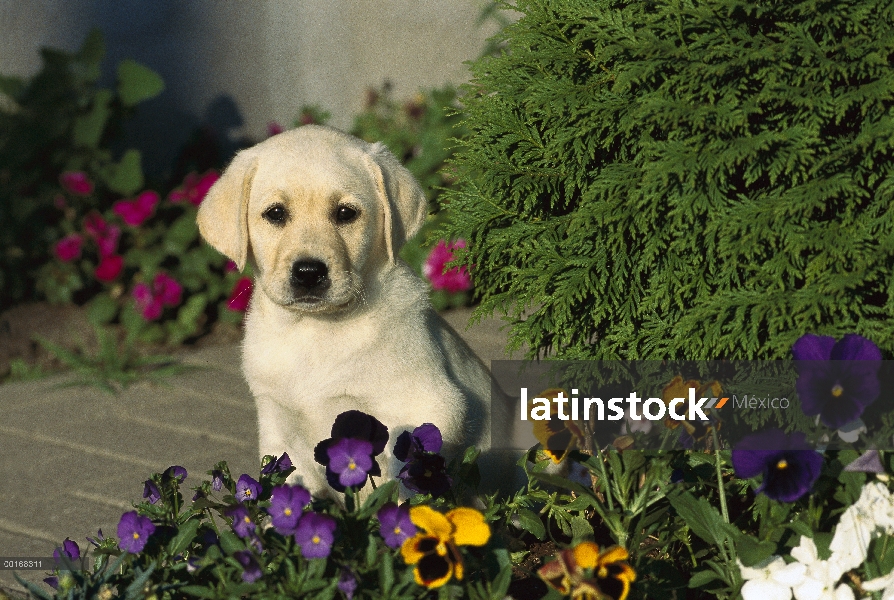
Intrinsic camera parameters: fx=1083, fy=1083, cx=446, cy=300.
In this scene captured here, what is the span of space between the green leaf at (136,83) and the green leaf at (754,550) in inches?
209

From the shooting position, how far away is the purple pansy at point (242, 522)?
8.61 feet

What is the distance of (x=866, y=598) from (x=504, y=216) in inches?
60.2

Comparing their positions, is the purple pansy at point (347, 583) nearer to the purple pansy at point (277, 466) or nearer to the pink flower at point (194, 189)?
the purple pansy at point (277, 466)

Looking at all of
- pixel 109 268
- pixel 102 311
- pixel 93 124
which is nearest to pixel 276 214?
pixel 109 268

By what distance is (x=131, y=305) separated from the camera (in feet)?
21.6

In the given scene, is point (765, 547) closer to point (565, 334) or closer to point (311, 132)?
point (565, 334)

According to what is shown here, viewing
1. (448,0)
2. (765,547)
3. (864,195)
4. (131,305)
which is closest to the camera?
(765,547)

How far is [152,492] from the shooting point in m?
3.00

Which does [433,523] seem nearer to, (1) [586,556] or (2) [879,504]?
(1) [586,556]

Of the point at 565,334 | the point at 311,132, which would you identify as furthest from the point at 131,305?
the point at 565,334

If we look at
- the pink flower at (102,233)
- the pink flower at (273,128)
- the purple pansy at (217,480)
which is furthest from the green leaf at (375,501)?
the pink flower at (273,128)

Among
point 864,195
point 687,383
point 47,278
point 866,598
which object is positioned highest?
point 47,278

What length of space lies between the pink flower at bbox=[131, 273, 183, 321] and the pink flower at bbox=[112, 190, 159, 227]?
0.38 meters

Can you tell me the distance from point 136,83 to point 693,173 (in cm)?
493
